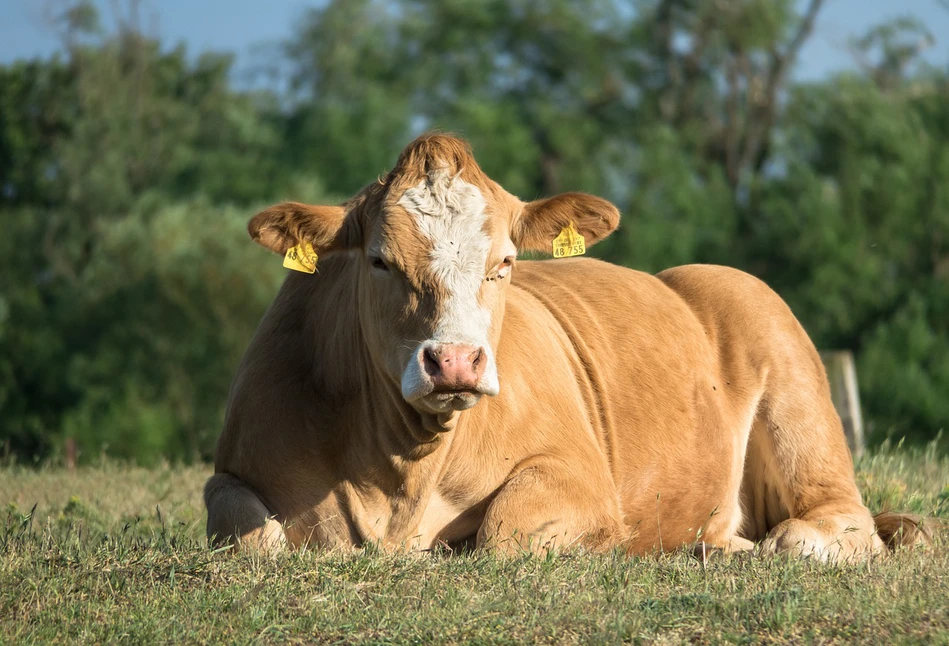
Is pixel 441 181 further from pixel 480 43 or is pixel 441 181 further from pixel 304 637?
pixel 480 43

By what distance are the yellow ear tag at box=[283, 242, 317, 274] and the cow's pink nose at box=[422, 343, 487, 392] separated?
111 cm

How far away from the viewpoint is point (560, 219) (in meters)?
6.04

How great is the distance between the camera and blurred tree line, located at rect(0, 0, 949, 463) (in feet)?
98.5

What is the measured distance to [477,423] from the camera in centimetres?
575

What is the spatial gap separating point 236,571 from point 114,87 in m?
35.7

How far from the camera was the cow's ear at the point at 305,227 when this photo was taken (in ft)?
18.2

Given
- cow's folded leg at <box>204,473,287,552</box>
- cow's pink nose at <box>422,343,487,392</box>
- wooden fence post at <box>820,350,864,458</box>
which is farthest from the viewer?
wooden fence post at <box>820,350,864,458</box>

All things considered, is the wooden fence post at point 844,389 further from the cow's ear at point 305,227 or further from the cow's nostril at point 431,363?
the cow's nostril at point 431,363

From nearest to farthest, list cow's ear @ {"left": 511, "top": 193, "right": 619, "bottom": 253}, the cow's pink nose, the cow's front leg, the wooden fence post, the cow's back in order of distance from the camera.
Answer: the cow's pink nose
the cow's front leg
cow's ear @ {"left": 511, "top": 193, "right": 619, "bottom": 253}
the cow's back
the wooden fence post

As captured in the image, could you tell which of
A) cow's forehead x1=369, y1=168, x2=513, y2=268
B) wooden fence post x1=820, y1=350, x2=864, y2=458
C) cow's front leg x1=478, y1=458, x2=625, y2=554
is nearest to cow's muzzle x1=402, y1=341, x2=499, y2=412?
cow's forehead x1=369, y1=168, x2=513, y2=268

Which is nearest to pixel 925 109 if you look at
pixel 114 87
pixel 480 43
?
pixel 480 43

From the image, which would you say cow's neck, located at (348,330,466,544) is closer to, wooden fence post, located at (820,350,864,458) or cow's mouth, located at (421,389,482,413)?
cow's mouth, located at (421,389,482,413)

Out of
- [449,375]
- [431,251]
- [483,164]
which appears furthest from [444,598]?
[483,164]

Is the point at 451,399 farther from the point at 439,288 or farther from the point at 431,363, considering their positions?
the point at 439,288
